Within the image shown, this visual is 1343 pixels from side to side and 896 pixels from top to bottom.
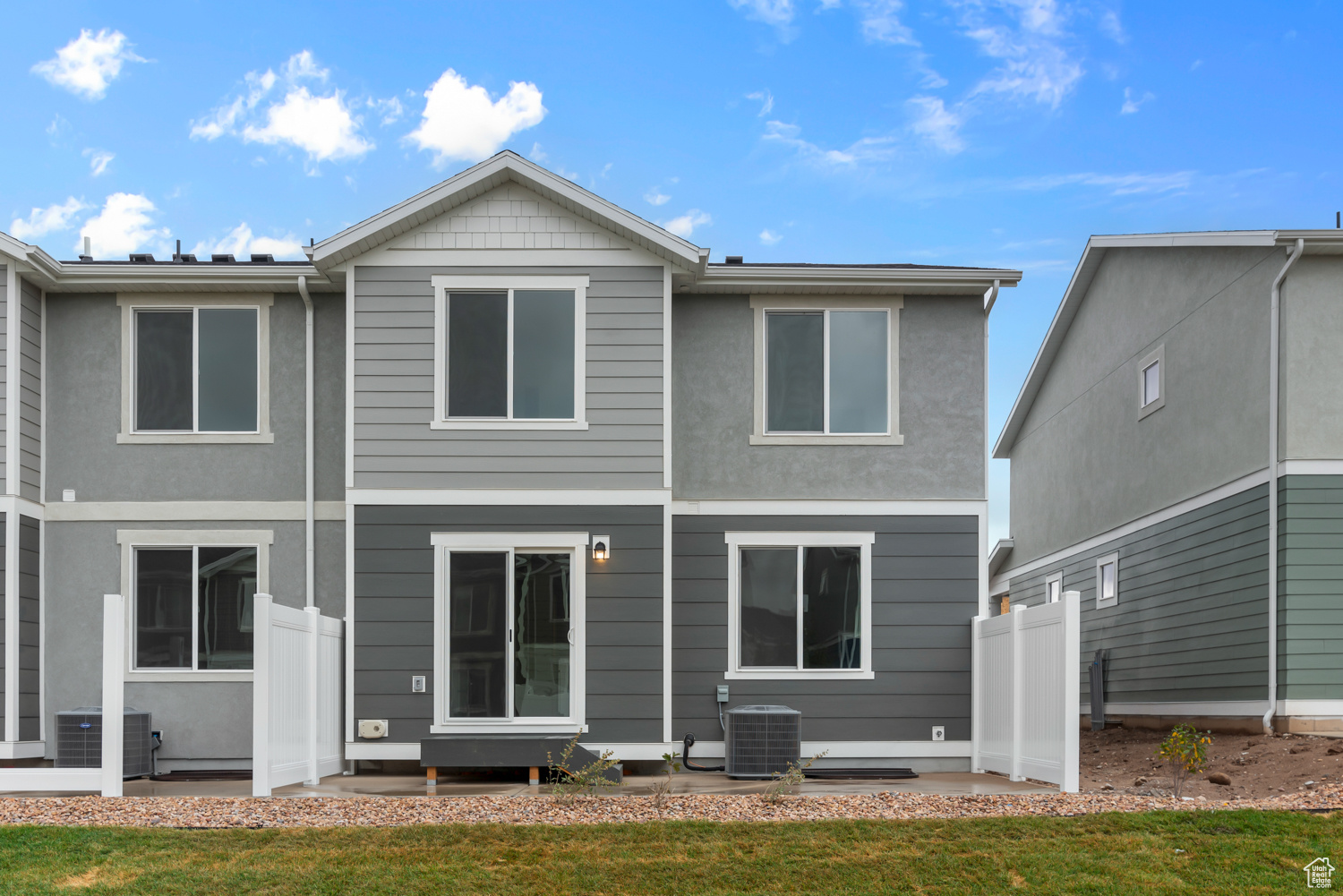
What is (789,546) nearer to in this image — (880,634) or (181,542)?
(880,634)

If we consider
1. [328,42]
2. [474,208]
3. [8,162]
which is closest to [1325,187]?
[474,208]

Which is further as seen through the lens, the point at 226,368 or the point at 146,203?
the point at 146,203

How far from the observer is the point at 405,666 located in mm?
10602

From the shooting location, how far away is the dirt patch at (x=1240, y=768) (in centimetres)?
912

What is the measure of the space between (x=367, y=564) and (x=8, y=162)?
8.56 meters

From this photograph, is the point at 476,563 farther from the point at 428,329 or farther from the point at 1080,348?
the point at 1080,348

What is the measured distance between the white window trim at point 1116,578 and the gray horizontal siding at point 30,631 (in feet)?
44.8

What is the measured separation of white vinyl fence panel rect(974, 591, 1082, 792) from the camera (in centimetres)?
905

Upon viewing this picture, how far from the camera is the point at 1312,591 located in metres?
11.4

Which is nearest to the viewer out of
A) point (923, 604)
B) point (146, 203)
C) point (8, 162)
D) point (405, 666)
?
point (405, 666)

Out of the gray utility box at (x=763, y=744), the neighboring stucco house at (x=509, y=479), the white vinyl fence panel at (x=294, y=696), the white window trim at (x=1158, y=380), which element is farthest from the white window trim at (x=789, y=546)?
the white window trim at (x=1158, y=380)

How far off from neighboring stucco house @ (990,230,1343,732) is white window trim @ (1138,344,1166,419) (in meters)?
0.03

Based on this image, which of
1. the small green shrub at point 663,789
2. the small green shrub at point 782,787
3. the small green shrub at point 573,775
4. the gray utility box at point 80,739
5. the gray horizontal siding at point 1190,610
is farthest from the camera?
the gray horizontal siding at point 1190,610

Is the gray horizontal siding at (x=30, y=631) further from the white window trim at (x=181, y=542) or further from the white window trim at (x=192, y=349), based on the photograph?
the white window trim at (x=192, y=349)
